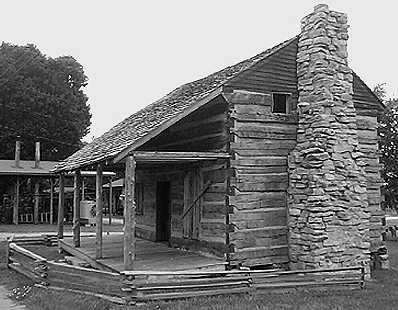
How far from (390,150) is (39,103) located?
25.6 m

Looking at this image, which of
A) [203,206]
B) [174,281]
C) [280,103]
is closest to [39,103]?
[203,206]

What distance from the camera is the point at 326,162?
39.4 feet

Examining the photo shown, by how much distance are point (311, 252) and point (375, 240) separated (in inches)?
133

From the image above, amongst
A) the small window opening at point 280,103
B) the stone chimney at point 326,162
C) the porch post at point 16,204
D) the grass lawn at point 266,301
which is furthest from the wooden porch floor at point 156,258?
the porch post at point 16,204

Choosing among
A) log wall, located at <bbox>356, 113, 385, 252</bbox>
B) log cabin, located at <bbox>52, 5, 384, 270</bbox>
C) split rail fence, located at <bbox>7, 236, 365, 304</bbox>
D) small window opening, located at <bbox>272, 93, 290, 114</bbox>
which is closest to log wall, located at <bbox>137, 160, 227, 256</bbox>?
log cabin, located at <bbox>52, 5, 384, 270</bbox>

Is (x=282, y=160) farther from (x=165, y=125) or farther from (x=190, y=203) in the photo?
(x=165, y=125)

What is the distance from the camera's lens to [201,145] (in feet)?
43.2

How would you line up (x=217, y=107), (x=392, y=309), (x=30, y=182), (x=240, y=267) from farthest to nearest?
1. (x=30, y=182)
2. (x=217, y=107)
3. (x=240, y=267)
4. (x=392, y=309)

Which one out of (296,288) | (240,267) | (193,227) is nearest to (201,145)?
(193,227)

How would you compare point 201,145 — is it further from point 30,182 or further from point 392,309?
point 30,182

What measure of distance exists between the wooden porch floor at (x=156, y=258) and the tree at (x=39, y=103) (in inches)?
1000

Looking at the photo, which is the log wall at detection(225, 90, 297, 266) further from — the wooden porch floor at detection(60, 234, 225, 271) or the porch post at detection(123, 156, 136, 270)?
the porch post at detection(123, 156, 136, 270)

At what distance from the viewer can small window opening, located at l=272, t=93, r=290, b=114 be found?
512 inches

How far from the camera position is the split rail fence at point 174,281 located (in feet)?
30.0
